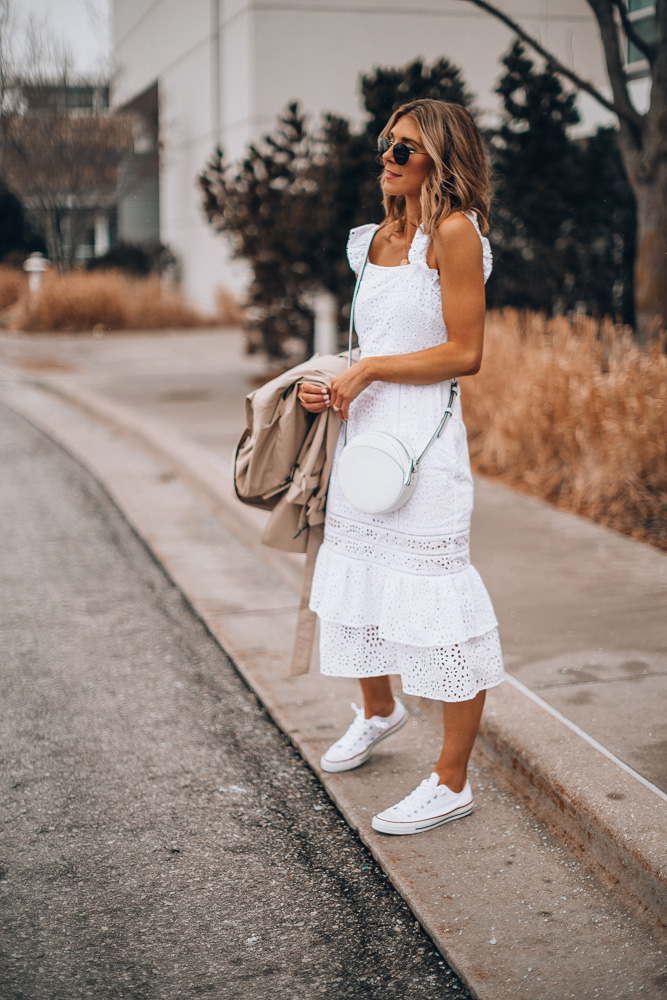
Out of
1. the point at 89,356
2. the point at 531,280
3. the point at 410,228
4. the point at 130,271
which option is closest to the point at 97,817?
the point at 410,228

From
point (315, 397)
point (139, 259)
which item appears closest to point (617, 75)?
point (315, 397)

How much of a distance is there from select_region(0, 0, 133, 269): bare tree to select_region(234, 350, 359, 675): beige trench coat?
19.4 meters

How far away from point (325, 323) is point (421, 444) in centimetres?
887

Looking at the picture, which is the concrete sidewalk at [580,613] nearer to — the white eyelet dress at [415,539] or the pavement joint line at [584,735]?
the pavement joint line at [584,735]

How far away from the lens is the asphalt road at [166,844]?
2471mm

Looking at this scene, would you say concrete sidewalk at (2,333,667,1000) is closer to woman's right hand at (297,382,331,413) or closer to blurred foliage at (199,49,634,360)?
woman's right hand at (297,382,331,413)

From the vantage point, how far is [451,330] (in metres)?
2.78

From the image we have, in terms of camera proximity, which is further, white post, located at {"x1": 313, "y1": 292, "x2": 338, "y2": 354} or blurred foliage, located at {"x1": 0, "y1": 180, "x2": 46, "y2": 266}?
blurred foliage, located at {"x1": 0, "y1": 180, "x2": 46, "y2": 266}

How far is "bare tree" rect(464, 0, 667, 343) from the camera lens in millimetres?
6742

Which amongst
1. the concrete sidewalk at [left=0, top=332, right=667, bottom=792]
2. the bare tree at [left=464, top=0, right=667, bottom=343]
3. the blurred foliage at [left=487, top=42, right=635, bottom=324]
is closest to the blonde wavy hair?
the concrete sidewalk at [left=0, top=332, right=667, bottom=792]

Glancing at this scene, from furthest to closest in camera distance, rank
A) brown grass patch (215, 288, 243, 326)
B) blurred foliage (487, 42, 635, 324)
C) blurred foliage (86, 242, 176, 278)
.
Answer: blurred foliage (86, 242, 176, 278)
brown grass patch (215, 288, 243, 326)
blurred foliage (487, 42, 635, 324)

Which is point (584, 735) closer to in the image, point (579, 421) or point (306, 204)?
point (579, 421)

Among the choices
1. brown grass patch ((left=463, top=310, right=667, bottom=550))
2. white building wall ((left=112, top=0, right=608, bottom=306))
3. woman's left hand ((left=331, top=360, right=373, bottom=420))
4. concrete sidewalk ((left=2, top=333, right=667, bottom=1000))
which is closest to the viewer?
concrete sidewalk ((left=2, top=333, right=667, bottom=1000))

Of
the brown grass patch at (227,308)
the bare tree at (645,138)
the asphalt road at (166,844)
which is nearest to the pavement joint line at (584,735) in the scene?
the asphalt road at (166,844)
